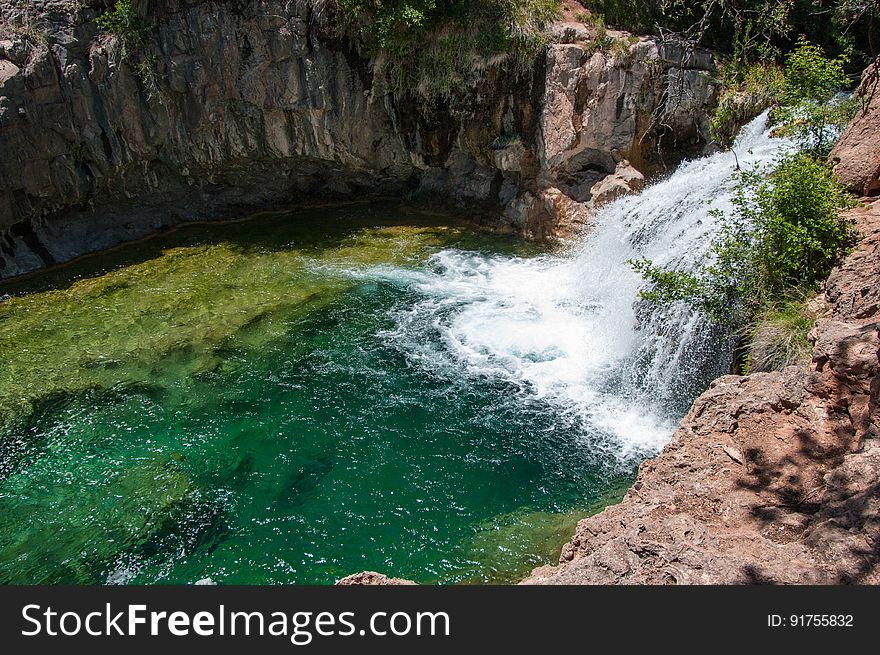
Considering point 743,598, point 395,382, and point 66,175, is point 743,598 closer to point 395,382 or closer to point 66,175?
point 395,382

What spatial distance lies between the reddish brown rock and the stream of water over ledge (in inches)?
75.6

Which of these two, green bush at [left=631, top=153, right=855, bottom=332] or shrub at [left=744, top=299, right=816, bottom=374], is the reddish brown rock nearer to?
green bush at [left=631, top=153, right=855, bottom=332]

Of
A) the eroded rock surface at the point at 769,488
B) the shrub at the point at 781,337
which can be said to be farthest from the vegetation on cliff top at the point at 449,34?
the eroded rock surface at the point at 769,488

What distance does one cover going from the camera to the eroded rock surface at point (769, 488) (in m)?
3.74

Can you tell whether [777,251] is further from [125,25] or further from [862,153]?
[125,25]

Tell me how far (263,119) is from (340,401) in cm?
769

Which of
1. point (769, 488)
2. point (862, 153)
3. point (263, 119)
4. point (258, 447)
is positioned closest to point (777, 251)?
point (862, 153)

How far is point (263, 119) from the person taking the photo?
45.0ft

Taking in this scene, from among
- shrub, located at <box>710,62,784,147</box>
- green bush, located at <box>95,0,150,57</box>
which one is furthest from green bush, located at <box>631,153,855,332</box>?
green bush, located at <box>95,0,150,57</box>

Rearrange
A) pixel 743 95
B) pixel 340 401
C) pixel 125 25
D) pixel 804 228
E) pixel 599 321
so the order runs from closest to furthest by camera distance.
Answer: pixel 804 228 < pixel 340 401 < pixel 599 321 < pixel 743 95 < pixel 125 25

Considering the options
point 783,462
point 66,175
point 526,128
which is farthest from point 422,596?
point 66,175

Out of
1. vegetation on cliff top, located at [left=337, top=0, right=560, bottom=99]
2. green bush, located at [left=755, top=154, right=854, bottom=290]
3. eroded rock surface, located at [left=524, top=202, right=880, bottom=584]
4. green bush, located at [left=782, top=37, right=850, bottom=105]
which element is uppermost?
vegetation on cliff top, located at [left=337, top=0, right=560, bottom=99]

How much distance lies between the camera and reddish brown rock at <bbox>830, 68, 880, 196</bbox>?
724 centimetres

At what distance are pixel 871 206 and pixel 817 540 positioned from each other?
4.79 meters
